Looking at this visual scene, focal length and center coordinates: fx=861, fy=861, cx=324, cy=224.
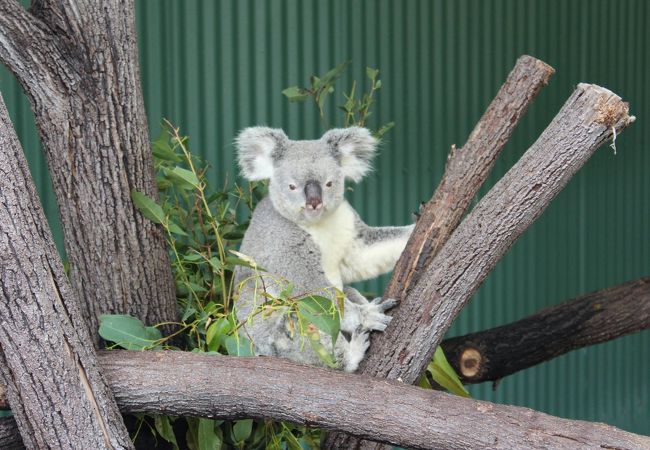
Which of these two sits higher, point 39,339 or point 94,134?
point 94,134

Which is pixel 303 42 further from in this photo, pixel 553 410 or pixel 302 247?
pixel 553 410

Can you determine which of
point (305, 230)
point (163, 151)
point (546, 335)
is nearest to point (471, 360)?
point (546, 335)

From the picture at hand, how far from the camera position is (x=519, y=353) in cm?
332

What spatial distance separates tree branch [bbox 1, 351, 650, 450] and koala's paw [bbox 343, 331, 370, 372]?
429 mm

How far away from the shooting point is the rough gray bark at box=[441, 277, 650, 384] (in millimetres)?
3324

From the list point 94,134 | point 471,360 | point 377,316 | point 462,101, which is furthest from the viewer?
point 462,101

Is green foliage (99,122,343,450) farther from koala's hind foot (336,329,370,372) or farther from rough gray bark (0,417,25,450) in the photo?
rough gray bark (0,417,25,450)

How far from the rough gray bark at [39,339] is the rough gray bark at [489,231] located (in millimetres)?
678

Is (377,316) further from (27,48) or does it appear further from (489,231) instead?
(27,48)

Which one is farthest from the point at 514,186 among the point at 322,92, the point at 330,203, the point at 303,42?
the point at 303,42

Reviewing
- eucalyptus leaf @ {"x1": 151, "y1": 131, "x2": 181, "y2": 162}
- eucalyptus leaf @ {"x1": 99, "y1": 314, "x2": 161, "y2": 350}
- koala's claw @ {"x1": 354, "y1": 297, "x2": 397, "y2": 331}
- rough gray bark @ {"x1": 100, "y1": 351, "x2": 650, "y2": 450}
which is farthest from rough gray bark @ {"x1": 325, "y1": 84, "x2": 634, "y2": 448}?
eucalyptus leaf @ {"x1": 151, "y1": 131, "x2": 181, "y2": 162}

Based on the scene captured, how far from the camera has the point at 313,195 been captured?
106 inches

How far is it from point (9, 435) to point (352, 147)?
4.71ft

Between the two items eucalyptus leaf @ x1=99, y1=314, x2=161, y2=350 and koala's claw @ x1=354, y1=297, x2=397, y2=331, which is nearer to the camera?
eucalyptus leaf @ x1=99, y1=314, x2=161, y2=350
